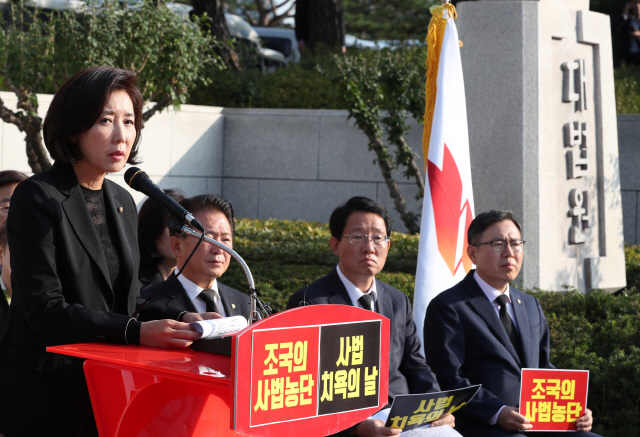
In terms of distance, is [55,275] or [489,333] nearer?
[55,275]

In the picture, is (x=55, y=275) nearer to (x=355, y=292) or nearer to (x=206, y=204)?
(x=206, y=204)

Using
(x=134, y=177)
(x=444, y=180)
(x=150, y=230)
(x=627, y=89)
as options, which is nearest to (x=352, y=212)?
(x=150, y=230)

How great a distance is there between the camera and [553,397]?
3424 millimetres

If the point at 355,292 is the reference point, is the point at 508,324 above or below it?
below

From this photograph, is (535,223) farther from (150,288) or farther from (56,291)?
(56,291)

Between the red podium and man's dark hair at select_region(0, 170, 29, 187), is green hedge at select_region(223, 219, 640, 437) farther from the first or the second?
the red podium

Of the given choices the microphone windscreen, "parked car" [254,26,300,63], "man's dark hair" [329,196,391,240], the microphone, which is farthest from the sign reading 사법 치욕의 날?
"parked car" [254,26,300,63]

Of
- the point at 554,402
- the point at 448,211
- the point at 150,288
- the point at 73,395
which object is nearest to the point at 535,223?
the point at 448,211

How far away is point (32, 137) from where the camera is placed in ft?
25.1

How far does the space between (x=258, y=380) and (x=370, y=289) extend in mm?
2127

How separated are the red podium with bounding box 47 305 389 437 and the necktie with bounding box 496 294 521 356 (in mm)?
2083

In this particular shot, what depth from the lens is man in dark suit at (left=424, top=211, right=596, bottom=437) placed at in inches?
144

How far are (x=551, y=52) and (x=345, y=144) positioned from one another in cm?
471

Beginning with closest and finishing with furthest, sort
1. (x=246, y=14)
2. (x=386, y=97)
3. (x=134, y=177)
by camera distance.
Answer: (x=134, y=177), (x=386, y=97), (x=246, y=14)
